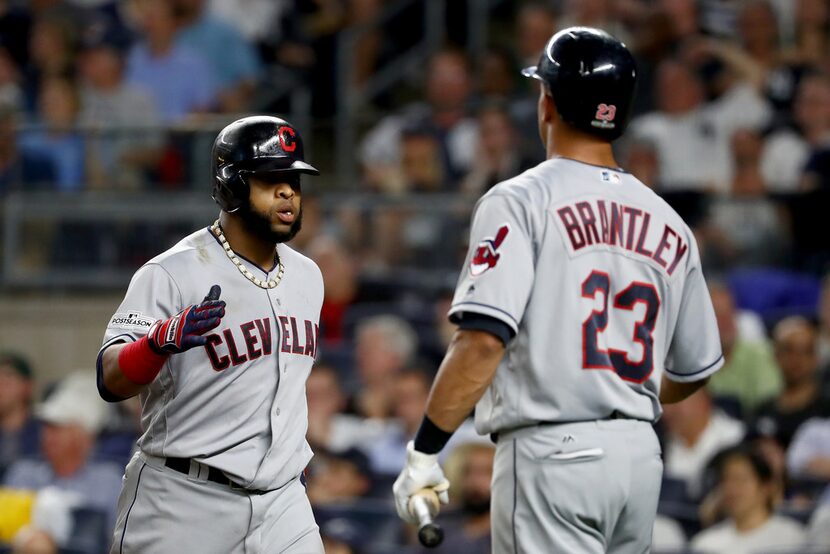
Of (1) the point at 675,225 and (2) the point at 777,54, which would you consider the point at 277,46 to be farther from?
(1) the point at 675,225

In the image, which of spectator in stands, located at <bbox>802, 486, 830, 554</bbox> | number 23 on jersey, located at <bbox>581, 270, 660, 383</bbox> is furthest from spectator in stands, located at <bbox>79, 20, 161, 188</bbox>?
number 23 on jersey, located at <bbox>581, 270, 660, 383</bbox>

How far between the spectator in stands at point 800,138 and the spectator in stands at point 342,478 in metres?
3.18

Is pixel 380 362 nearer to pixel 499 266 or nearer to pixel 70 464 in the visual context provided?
pixel 70 464

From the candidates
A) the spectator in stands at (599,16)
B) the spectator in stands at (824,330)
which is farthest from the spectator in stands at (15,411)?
the spectator in stands at (824,330)

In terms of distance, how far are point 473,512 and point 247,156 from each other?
3309 mm

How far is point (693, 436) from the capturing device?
7.70m

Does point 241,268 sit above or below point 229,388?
above

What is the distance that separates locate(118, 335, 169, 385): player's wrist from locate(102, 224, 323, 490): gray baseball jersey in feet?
0.36

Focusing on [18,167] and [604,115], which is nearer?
[604,115]

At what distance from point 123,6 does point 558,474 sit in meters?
9.33

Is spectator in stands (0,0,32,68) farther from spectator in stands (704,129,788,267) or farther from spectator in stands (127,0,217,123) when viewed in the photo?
spectator in stands (704,129,788,267)

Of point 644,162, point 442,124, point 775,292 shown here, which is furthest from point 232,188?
point 442,124

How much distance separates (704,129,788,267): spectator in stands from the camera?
8.85 m

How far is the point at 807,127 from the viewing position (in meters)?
9.27
